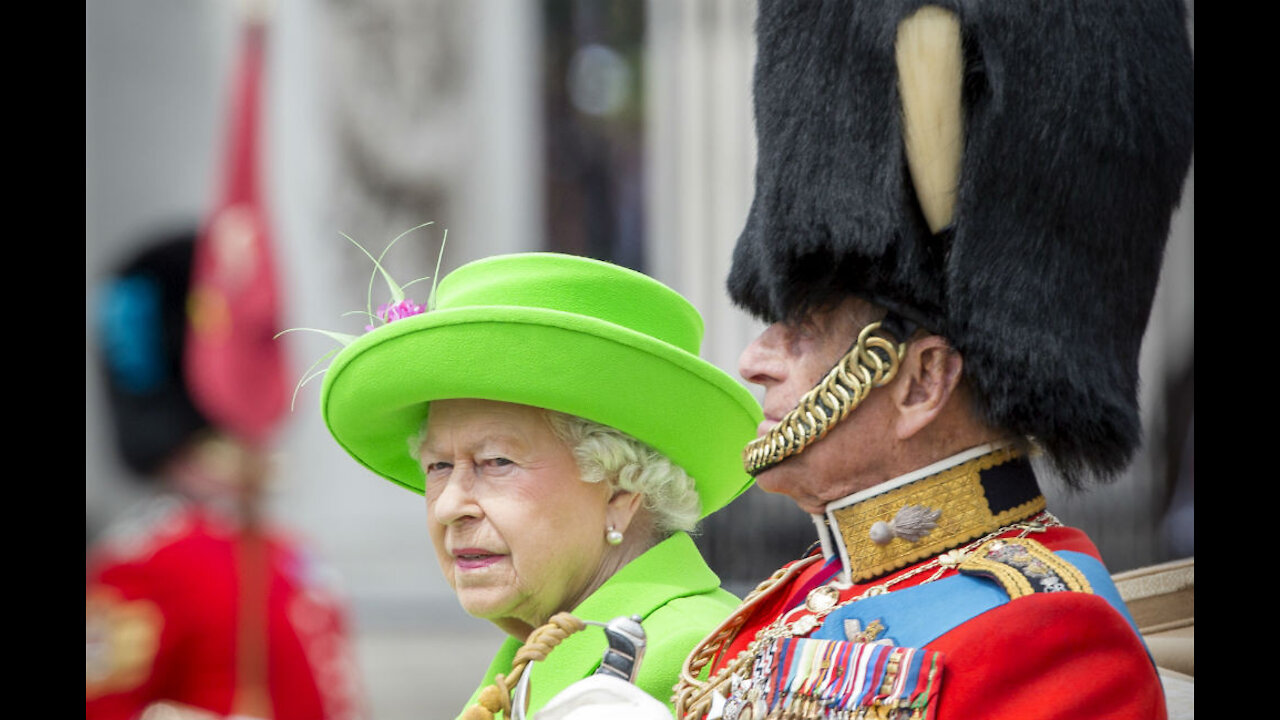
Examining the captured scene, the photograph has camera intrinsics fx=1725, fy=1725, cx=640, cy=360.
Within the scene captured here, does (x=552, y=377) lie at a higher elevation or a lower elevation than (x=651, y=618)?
higher

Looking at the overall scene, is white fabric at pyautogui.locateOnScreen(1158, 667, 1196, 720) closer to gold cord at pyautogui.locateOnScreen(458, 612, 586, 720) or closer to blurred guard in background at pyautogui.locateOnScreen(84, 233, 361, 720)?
gold cord at pyautogui.locateOnScreen(458, 612, 586, 720)

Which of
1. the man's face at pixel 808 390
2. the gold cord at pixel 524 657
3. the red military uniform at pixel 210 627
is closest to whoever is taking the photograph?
the man's face at pixel 808 390

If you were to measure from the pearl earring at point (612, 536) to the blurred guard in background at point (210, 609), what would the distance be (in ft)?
8.71

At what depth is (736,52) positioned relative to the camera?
10.0 meters

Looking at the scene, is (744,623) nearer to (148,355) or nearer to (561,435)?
(561,435)

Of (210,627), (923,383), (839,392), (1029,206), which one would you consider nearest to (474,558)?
(839,392)

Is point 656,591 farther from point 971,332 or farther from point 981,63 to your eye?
point 981,63

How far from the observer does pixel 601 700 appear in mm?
2678

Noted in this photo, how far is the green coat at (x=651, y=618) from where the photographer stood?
3080 millimetres

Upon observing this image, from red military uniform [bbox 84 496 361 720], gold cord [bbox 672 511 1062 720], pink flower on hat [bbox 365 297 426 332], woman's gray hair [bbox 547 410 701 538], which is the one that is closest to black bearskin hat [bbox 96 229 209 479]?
red military uniform [bbox 84 496 361 720]

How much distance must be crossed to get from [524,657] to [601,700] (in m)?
0.32

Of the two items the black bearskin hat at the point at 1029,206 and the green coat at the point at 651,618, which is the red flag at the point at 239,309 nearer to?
the green coat at the point at 651,618

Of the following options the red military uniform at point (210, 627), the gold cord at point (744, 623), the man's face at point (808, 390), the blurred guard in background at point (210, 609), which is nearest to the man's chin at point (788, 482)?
the man's face at point (808, 390)

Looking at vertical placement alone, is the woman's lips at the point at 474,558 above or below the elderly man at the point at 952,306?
below
